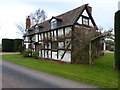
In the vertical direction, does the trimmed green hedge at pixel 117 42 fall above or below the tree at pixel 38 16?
below

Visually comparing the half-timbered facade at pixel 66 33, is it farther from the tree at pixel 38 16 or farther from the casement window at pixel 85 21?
the tree at pixel 38 16

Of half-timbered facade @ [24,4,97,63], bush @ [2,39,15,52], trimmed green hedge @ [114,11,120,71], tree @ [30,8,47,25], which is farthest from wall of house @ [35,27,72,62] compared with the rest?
tree @ [30,8,47,25]

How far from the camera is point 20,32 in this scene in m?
33.7

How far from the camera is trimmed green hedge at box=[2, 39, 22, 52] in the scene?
3148cm

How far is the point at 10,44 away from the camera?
32062 mm

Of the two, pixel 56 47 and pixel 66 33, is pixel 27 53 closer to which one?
pixel 56 47

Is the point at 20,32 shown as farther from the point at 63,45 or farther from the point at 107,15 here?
the point at 107,15

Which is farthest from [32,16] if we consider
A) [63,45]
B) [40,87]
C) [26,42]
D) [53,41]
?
[40,87]

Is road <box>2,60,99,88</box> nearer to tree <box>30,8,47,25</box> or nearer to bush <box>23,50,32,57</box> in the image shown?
bush <box>23,50,32,57</box>

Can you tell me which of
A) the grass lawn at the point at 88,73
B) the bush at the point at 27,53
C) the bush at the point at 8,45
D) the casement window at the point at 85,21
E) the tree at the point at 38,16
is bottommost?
the grass lawn at the point at 88,73

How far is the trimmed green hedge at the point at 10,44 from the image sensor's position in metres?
31.5

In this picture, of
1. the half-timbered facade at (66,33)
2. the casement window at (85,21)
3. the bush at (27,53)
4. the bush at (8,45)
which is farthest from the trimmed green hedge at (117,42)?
the bush at (8,45)

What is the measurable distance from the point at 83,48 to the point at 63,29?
463 centimetres

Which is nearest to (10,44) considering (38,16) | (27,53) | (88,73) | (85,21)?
(38,16)
